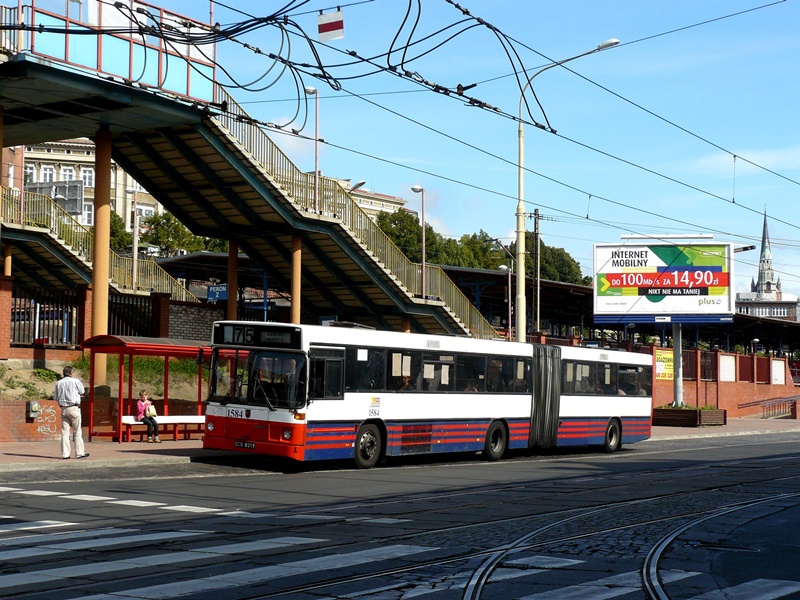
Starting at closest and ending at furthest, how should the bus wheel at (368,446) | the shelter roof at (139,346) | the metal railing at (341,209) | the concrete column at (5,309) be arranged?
the bus wheel at (368,446)
the shelter roof at (139,346)
the concrete column at (5,309)
the metal railing at (341,209)

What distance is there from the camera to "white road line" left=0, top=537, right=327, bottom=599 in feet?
29.2

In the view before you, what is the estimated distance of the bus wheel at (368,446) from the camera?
72.6ft

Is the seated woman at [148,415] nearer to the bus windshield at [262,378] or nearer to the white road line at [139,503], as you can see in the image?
the bus windshield at [262,378]

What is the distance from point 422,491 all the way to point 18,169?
53.6m

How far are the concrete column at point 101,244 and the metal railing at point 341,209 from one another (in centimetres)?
332

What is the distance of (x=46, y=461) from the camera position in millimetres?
20141

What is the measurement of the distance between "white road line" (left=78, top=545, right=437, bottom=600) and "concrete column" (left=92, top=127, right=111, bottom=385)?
19.5 m

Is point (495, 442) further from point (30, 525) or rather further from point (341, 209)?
point (30, 525)

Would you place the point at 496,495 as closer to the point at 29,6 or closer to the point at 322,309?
the point at 29,6

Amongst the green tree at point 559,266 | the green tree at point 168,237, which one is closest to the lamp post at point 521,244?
the green tree at point 168,237

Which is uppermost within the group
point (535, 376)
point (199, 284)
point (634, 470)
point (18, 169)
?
point (18, 169)

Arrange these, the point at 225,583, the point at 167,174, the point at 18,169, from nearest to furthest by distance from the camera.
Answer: the point at 225,583 < the point at 167,174 < the point at 18,169

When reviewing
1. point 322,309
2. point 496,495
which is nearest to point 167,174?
point 322,309

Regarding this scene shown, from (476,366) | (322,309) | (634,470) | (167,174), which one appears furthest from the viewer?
(322,309)
